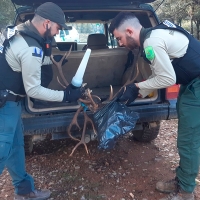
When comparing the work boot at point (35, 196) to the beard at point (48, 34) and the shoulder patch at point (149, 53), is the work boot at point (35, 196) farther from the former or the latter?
the shoulder patch at point (149, 53)

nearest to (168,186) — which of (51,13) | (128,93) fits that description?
(128,93)

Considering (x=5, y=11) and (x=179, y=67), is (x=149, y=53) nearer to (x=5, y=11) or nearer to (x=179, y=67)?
(x=179, y=67)

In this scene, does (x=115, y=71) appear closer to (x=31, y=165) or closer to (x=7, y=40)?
(x=31, y=165)

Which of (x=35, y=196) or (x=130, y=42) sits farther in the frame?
(x=35, y=196)

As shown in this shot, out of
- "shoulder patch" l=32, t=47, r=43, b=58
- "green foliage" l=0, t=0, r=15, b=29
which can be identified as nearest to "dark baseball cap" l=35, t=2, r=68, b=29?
"shoulder patch" l=32, t=47, r=43, b=58

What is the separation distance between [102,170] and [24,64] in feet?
5.72

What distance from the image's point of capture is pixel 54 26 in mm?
2537

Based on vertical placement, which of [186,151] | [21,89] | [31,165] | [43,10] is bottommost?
[31,165]

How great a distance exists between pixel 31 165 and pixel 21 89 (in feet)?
4.80

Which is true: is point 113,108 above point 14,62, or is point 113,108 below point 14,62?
below

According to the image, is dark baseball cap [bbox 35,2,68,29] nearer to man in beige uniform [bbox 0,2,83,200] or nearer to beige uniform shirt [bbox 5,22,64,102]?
man in beige uniform [bbox 0,2,83,200]

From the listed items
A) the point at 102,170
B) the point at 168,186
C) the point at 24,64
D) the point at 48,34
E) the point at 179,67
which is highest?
the point at 48,34

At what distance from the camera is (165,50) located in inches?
100

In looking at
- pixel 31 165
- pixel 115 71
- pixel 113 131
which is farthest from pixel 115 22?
pixel 31 165
